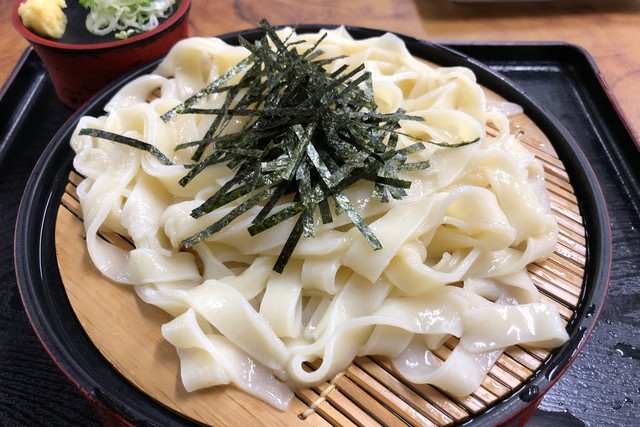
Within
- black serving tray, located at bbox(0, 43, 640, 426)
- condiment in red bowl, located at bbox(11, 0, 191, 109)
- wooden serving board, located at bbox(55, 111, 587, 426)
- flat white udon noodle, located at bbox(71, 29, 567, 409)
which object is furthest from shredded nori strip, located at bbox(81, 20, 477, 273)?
black serving tray, located at bbox(0, 43, 640, 426)

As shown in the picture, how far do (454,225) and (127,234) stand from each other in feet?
3.63

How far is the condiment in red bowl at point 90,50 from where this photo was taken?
94.4 inches

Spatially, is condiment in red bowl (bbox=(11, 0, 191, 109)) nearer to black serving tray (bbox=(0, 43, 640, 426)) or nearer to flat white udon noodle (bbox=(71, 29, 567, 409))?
black serving tray (bbox=(0, 43, 640, 426))

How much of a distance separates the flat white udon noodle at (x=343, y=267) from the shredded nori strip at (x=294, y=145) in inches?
2.3

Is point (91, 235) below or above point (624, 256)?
above

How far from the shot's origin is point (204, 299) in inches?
59.2

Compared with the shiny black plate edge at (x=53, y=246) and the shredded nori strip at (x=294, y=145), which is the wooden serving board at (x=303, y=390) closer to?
the shiny black plate edge at (x=53, y=246)

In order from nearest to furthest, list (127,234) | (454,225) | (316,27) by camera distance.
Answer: (454,225)
(127,234)
(316,27)

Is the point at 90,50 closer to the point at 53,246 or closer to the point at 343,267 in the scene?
the point at 53,246

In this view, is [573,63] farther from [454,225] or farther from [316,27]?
[454,225]

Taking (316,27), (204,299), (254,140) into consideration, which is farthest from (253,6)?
(204,299)

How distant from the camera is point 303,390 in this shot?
1443mm

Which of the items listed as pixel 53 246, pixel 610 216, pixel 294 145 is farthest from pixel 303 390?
pixel 610 216

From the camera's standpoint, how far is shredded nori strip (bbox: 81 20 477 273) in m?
1.60
